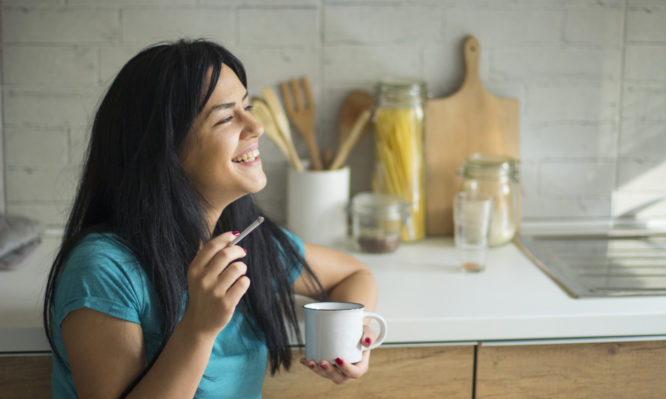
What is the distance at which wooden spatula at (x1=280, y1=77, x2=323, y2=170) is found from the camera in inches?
70.1

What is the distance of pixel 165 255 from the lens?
1.08m

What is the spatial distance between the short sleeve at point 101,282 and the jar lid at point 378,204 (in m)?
0.69

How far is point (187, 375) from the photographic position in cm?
96

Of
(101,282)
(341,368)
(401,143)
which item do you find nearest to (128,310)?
(101,282)

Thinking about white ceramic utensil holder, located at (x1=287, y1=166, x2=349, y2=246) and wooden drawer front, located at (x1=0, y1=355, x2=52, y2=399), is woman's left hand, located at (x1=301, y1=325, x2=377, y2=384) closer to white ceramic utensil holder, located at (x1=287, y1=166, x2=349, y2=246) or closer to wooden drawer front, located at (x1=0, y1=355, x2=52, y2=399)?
wooden drawer front, located at (x1=0, y1=355, x2=52, y2=399)

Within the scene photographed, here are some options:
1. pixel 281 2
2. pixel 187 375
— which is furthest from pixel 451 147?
pixel 187 375

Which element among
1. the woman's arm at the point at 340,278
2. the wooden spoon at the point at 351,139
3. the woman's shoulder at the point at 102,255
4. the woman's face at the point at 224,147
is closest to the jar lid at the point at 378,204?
the wooden spoon at the point at 351,139

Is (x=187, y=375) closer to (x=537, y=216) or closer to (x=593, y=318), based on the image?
(x=593, y=318)

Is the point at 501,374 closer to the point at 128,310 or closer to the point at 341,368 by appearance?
the point at 341,368

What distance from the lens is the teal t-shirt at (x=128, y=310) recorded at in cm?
99

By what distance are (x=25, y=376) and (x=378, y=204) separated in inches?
32.4

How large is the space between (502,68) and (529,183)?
313mm

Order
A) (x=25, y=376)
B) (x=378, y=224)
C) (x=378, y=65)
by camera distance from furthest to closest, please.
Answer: (x=378, y=65) < (x=378, y=224) < (x=25, y=376)

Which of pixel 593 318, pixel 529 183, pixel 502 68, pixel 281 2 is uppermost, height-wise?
pixel 281 2
